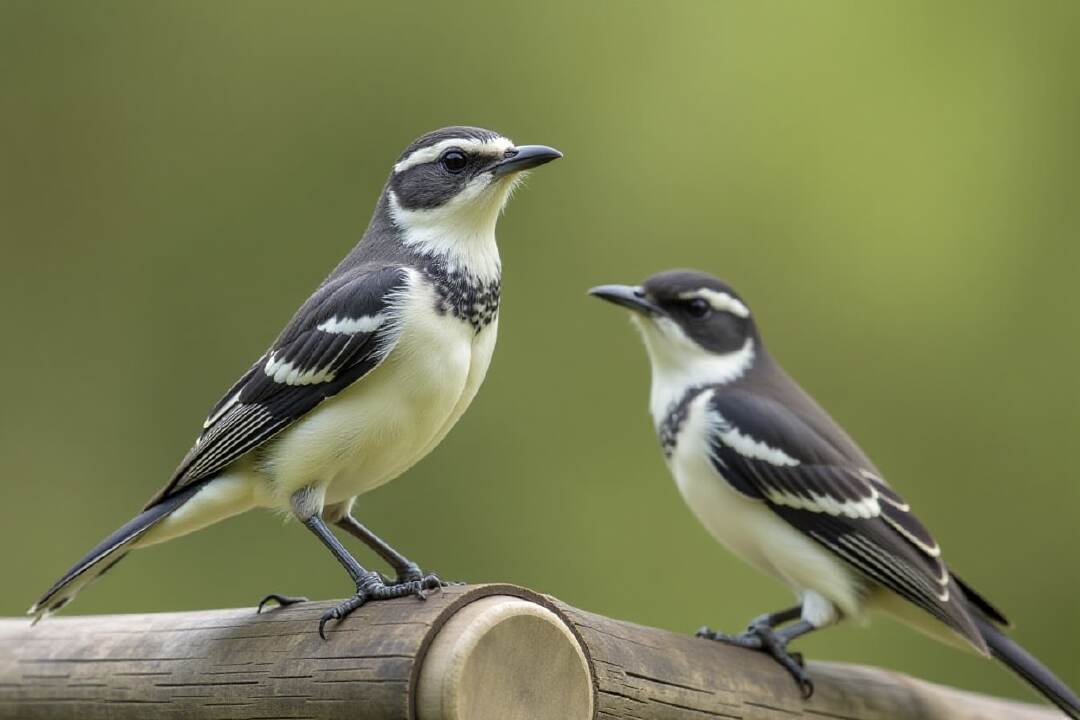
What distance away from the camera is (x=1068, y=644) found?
7.48m

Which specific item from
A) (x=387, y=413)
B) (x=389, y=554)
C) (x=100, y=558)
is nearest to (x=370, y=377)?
(x=387, y=413)

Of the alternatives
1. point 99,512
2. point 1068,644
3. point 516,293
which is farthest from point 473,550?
point 1068,644

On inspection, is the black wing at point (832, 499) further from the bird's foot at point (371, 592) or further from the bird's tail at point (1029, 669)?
the bird's foot at point (371, 592)

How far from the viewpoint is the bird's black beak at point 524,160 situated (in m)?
3.48

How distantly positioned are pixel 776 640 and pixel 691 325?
4.05 ft

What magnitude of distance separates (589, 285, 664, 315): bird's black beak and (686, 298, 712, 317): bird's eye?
4.2 inches

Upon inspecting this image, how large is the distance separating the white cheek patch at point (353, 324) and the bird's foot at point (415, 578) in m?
0.54

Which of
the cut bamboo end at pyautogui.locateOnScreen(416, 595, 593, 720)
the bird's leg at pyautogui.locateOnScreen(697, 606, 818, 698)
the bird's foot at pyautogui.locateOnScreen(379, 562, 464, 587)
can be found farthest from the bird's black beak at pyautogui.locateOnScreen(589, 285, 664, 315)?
the cut bamboo end at pyautogui.locateOnScreen(416, 595, 593, 720)

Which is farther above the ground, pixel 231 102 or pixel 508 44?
pixel 508 44

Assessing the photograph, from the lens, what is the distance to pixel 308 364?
10.9 feet

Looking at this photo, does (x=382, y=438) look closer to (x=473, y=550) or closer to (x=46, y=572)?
(x=473, y=550)

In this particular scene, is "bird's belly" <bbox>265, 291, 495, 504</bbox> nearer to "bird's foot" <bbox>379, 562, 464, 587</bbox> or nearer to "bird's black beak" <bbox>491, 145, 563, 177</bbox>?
"bird's foot" <bbox>379, 562, 464, 587</bbox>

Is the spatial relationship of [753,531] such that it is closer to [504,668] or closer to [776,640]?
[776,640]

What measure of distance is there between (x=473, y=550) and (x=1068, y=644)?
304 centimetres
